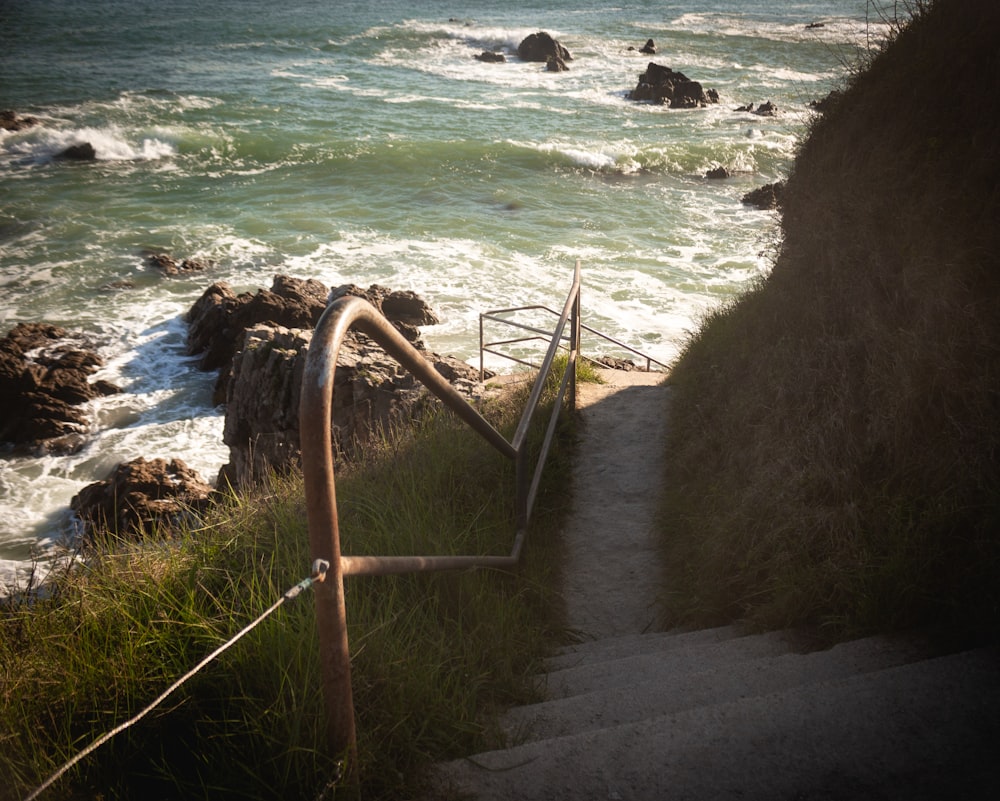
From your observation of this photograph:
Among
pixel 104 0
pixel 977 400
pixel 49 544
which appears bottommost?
pixel 49 544

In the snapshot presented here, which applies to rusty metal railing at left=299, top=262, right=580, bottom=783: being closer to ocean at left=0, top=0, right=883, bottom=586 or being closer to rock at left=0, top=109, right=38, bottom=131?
ocean at left=0, top=0, right=883, bottom=586

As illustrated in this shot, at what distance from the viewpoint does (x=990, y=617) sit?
2521 mm

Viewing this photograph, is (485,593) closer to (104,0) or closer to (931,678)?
(931,678)

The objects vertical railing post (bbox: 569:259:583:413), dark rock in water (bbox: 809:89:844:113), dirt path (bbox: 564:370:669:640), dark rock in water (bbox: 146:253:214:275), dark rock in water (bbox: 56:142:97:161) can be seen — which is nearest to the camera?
dirt path (bbox: 564:370:669:640)

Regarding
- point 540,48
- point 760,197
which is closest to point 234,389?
point 760,197

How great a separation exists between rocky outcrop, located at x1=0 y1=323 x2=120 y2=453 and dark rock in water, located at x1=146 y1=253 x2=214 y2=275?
411cm

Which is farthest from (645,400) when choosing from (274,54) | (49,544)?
(274,54)

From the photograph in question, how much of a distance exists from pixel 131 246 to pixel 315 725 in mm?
18434

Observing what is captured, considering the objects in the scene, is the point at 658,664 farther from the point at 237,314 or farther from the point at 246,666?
the point at 237,314

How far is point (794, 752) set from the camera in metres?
2.04

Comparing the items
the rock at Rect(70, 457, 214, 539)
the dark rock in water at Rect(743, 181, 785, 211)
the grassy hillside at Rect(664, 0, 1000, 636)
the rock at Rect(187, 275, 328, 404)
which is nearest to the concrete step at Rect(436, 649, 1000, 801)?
the grassy hillside at Rect(664, 0, 1000, 636)

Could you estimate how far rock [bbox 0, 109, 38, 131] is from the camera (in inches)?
1027

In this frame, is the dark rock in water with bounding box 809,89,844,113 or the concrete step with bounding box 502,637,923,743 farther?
the dark rock in water with bounding box 809,89,844,113

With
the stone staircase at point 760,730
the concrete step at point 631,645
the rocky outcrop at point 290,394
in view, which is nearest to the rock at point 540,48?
the rocky outcrop at point 290,394
